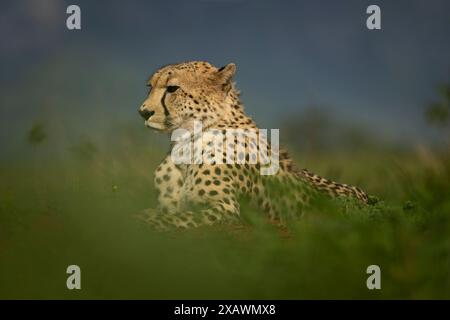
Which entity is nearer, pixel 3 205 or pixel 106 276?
pixel 106 276

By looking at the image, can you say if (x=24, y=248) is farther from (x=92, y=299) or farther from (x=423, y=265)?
(x=423, y=265)

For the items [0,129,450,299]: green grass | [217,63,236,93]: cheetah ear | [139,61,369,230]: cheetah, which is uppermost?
[217,63,236,93]: cheetah ear

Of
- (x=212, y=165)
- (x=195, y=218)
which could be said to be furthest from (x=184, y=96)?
(x=195, y=218)

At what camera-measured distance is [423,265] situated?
4.66 meters

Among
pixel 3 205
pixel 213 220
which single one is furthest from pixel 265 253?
pixel 3 205

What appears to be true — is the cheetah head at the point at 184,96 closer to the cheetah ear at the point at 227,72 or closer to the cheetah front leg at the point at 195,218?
the cheetah ear at the point at 227,72

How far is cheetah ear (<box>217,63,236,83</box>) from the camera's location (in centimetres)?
724

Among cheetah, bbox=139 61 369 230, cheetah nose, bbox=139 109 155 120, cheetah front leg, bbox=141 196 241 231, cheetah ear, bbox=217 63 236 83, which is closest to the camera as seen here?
cheetah front leg, bbox=141 196 241 231

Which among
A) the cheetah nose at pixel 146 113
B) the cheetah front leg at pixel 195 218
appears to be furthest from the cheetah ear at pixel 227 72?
the cheetah front leg at pixel 195 218

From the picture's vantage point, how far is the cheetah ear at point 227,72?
23.8 feet

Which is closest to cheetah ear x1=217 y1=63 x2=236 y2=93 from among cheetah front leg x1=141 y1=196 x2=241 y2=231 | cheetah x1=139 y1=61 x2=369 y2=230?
cheetah x1=139 y1=61 x2=369 y2=230

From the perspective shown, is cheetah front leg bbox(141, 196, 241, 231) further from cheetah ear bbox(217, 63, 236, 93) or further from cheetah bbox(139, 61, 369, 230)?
cheetah ear bbox(217, 63, 236, 93)

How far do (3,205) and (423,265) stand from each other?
2.96 m

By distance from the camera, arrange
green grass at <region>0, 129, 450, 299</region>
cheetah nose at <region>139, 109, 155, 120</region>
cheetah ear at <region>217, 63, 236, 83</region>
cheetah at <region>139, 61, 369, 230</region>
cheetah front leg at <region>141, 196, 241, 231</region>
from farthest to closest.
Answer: cheetah ear at <region>217, 63, 236, 83</region> → cheetah nose at <region>139, 109, 155, 120</region> → cheetah at <region>139, 61, 369, 230</region> → cheetah front leg at <region>141, 196, 241, 231</region> → green grass at <region>0, 129, 450, 299</region>
